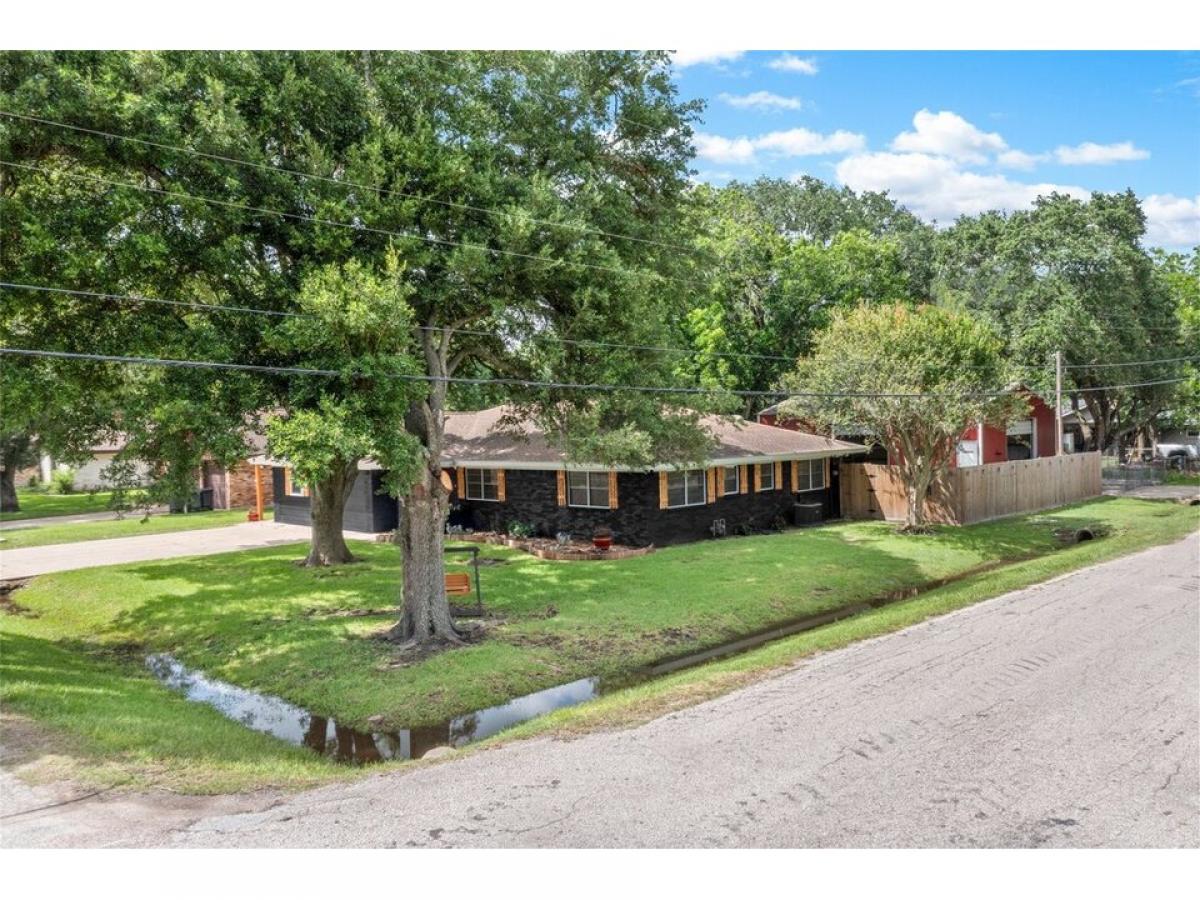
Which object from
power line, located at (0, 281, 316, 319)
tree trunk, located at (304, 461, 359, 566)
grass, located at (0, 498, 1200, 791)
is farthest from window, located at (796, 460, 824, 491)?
power line, located at (0, 281, 316, 319)

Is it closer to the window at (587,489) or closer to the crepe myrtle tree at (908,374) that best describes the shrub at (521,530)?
the window at (587,489)

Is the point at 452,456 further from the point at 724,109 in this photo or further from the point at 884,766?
the point at 884,766

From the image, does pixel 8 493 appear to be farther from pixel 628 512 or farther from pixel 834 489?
pixel 834 489

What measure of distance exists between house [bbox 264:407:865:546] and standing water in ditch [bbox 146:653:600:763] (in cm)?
780

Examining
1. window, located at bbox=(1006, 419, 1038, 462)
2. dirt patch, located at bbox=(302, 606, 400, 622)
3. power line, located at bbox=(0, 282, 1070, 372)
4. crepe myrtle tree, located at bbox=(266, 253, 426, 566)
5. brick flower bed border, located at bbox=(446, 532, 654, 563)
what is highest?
power line, located at bbox=(0, 282, 1070, 372)

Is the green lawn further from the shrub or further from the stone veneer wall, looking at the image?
the shrub

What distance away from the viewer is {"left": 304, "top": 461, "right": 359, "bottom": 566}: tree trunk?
1683 cm

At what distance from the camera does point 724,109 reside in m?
8.86

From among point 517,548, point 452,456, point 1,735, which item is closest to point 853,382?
point 517,548

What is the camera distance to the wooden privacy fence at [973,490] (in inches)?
848

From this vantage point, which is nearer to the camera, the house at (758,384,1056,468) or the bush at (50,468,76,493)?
the house at (758,384,1056,468)

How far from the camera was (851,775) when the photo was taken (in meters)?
6.06

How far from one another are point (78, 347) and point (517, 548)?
10500 mm

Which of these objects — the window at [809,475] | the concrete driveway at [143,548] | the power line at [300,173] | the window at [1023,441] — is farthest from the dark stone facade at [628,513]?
the window at [1023,441]
